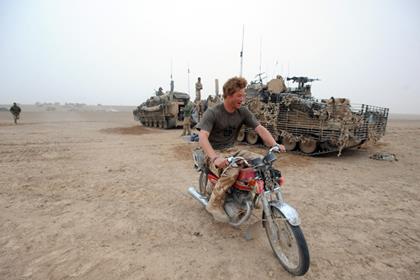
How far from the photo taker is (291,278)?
243 centimetres

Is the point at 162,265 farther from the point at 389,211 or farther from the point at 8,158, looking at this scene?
the point at 8,158

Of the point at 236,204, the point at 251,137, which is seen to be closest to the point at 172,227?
the point at 236,204

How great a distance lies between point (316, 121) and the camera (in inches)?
328

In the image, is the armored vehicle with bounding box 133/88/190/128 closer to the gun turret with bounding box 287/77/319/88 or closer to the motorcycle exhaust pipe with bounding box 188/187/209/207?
the gun turret with bounding box 287/77/319/88

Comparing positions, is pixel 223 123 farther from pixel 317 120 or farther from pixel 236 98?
pixel 317 120

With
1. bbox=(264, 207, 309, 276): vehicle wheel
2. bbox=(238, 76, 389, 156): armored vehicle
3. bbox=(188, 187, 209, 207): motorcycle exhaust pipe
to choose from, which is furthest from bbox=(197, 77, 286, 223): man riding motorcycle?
bbox=(238, 76, 389, 156): armored vehicle

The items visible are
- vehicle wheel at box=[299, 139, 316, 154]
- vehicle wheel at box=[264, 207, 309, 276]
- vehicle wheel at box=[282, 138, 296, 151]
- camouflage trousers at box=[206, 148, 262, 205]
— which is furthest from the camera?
vehicle wheel at box=[282, 138, 296, 151]

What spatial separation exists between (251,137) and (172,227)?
8006 mm

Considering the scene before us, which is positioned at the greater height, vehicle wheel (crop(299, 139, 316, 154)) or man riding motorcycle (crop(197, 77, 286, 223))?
man riding motorcycle (crop(197, 77, 286, 223))

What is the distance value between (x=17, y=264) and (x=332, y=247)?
11.1 ft

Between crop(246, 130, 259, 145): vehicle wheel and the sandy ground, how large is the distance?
440 centimetres

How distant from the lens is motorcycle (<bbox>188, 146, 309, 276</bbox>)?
231 cm

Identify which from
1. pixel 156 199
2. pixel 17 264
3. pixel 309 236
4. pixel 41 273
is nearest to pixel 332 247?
pixel 309 236


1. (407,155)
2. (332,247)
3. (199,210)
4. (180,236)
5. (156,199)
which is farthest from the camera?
(407,155)
